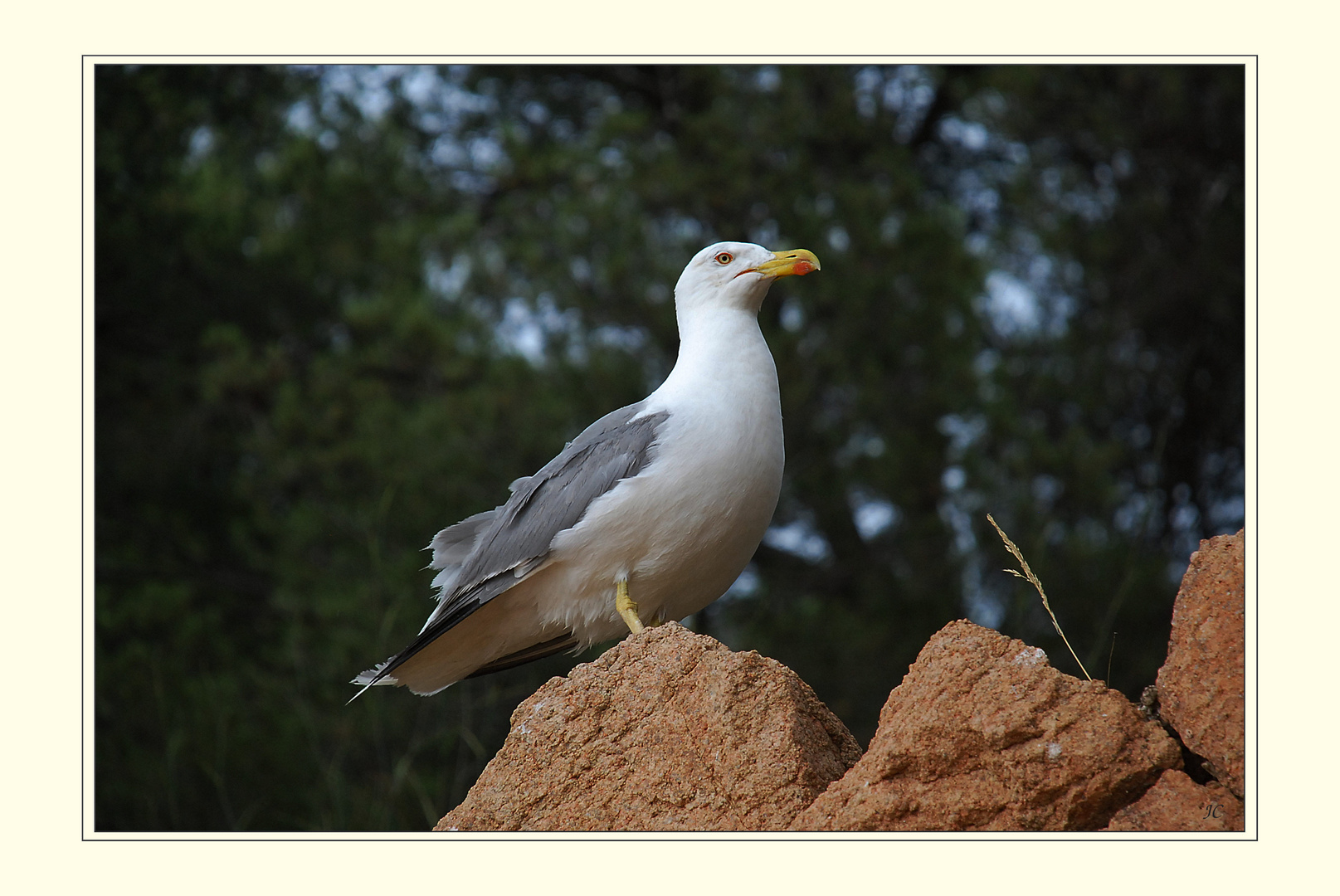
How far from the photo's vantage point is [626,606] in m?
3.36

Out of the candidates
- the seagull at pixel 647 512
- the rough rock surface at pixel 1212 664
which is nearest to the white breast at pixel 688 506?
the seagull at pixel 647 512

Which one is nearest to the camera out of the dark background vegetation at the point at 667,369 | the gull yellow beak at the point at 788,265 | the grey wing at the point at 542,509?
the grey wing at the point at 542,509

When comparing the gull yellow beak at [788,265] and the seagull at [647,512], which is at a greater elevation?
the gull yellow beak at [788,265]

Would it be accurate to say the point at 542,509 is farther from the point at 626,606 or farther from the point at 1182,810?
the point at 1182,810

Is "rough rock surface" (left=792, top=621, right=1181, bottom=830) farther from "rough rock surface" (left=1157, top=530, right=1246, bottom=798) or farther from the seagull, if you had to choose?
the seagull

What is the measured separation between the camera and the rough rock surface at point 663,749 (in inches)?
106

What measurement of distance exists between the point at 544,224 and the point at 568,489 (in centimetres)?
453

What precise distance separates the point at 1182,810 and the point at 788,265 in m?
1.91

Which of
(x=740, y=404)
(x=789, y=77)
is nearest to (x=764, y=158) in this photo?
(x=789, y=77)

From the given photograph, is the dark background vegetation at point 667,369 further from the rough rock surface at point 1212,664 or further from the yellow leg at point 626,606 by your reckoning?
the rough rock surface at point 1212,664

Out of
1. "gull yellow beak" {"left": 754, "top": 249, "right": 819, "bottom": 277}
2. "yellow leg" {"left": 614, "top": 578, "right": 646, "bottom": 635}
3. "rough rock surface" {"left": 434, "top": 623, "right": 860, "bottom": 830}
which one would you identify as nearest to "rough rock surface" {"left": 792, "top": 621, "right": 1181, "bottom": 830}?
"rough rock surface" {"left": 434, "top": 623, "right": 860, "bottom": 830}

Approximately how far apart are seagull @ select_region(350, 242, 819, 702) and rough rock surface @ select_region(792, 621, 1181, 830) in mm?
933

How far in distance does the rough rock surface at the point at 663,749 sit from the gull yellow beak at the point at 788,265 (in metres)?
1.24

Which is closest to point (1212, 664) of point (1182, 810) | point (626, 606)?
point (1182, 810)
